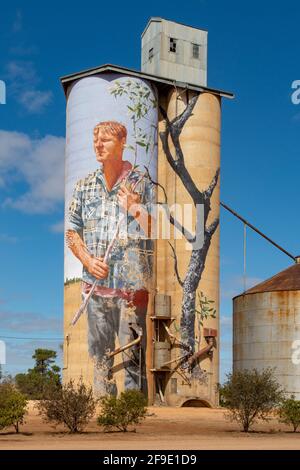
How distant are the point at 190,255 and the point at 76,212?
11.7 m

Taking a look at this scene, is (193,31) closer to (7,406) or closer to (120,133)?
(120,133)

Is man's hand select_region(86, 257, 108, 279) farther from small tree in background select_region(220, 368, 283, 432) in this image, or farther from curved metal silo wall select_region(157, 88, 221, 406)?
small tree in background select_region(220, 368, 283, 432)

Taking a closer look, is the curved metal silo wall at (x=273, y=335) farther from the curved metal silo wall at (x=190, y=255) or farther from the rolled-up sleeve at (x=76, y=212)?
the rolled-up sleeve at (x=76, y=212)

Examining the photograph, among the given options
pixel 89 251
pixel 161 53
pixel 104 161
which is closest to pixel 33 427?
pixel 89 251

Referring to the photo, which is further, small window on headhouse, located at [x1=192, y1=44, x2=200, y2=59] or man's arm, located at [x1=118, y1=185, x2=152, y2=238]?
small window on headhouse, located at [x1=192, y1=44, x2=200, y2=59]

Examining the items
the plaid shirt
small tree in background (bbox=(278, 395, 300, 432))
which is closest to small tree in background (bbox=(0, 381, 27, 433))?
small tree in background (bbox=(278, 395, 300, 432))

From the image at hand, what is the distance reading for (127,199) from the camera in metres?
77.5

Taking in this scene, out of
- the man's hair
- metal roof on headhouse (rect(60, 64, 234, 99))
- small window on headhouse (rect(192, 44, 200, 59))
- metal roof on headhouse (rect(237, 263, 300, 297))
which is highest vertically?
small window on headhouse (rect(192, 44, 200, 59))

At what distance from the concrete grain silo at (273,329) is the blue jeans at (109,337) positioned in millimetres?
9919

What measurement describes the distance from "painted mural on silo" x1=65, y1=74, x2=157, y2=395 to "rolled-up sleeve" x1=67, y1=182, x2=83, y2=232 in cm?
9

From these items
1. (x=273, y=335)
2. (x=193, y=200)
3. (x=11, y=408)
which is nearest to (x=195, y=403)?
(x=273, y=335)

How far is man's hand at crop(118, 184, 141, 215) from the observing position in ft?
253

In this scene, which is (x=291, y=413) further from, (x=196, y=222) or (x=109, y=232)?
(x=196, y=222)

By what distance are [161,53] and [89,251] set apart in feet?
77.1
